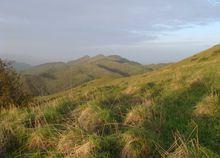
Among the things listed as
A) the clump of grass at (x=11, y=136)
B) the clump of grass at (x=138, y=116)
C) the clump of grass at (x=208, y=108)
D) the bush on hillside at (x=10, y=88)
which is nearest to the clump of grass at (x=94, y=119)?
the clump of grass at (x=138, y=116)

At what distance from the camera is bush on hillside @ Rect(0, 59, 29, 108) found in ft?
67.2

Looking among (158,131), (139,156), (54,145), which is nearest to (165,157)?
(139,156)

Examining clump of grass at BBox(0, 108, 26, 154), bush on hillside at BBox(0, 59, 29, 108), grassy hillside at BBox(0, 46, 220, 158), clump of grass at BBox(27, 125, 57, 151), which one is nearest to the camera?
grassy hillside at BBox(0, 46, 220, 158)

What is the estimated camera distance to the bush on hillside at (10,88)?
20491 mm

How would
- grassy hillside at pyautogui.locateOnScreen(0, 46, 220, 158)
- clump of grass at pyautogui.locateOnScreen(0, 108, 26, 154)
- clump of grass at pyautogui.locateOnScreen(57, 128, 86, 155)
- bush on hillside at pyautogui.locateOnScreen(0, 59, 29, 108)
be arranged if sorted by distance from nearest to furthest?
grassy hillside at pyautogui.locateOnScreen(0, 46, 220, 158)
clump of grass at pyautogui.locateOnScreen(57, 128, 86, 155)
clump of grass at pyautogui.locateOnScreen(0, 108, 26, 154)
bush on hillside at pyautogui.locateOnScreen(0, 59, 29, 108)

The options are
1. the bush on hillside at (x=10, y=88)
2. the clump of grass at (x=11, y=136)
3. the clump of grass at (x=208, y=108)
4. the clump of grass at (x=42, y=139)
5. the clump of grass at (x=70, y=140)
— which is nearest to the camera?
the clump of grass at (x=70, y=140)

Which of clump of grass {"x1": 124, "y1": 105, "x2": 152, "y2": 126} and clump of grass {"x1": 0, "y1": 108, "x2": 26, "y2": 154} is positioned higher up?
clump of grass {"x1": 124, "y1": 105, "x2": 152, "y2": 126}

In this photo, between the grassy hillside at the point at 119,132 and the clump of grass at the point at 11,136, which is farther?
the clump of grass at the point at 11,136

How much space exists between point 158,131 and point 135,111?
3.89 ft

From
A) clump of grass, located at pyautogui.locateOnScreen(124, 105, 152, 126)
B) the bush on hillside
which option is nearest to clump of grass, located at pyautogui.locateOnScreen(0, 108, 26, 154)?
clump of grass, located at pyautogui.locateOnScreen(124, 105, 152, 126)

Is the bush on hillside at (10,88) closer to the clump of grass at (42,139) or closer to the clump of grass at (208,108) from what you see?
the clump of grass at (42,139)

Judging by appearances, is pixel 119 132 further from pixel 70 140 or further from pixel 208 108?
pixel 208 108

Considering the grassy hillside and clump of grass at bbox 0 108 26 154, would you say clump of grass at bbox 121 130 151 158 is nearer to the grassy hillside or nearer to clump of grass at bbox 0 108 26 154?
the grassy hillside

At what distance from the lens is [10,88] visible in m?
21.4
